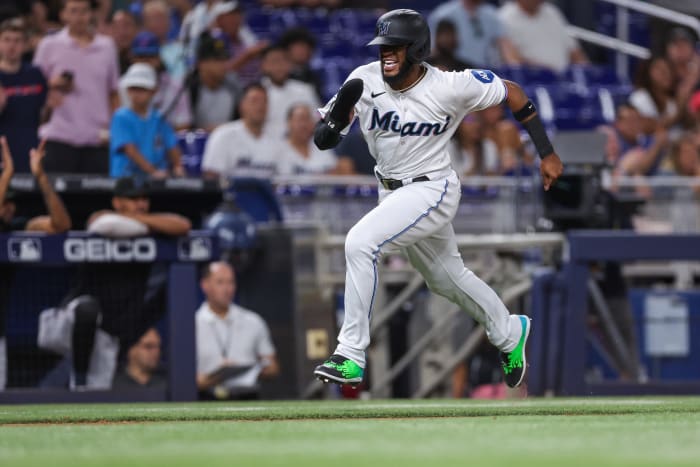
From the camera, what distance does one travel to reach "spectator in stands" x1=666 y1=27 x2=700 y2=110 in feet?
50.2

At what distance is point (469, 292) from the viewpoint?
770cm

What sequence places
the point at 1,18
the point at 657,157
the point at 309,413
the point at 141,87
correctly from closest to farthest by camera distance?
the point at 309,413 → the point at 141,87 → the point at 1,18 → the point at 657,157

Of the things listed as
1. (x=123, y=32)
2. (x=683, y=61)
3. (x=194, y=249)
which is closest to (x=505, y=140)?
(x=683, y=61)

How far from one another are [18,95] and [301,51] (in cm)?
409

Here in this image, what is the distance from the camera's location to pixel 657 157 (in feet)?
44.2

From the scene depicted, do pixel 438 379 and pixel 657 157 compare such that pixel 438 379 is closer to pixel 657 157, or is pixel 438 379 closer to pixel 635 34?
pixel 657 157

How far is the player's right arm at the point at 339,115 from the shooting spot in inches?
284

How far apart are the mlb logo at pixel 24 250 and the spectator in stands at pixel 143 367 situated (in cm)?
86

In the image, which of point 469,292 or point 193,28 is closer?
point 469,292

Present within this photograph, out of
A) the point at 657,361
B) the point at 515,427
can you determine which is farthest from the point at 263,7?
the point at 515,427

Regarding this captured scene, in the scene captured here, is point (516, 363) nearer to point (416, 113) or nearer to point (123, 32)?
point (416, 113)

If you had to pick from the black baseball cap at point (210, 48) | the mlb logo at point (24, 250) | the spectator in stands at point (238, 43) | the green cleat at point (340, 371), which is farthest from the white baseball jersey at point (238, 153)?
the green cleat at point (340, 371)

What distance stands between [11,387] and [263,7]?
7563 millimetres

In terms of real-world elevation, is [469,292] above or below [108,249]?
below
